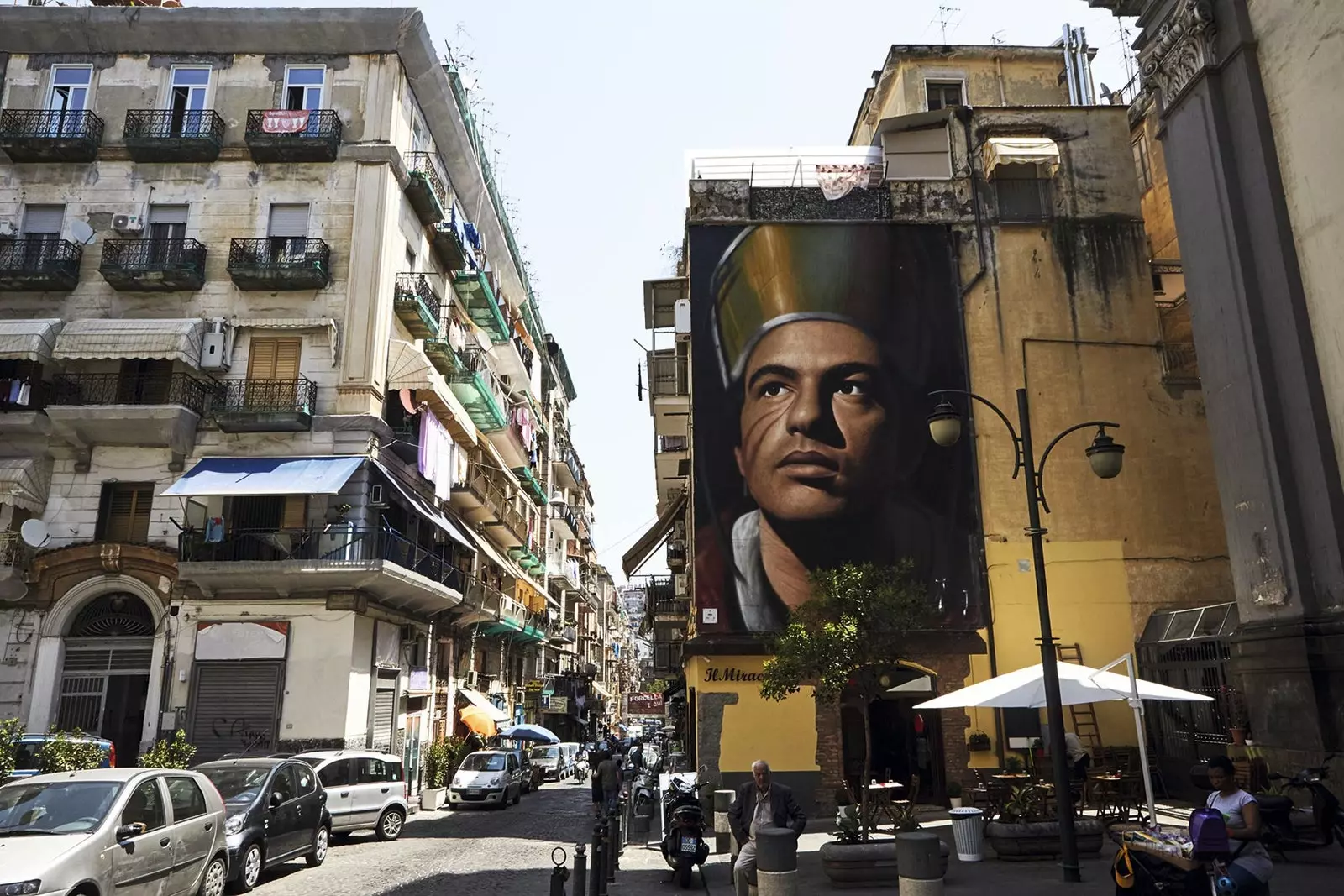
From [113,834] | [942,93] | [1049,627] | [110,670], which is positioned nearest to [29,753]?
[110,670]

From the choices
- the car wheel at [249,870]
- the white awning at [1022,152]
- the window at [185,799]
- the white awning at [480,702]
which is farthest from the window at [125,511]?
the white awning at [1022,152]

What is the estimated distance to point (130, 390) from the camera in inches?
912

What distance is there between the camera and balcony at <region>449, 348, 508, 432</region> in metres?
29.7

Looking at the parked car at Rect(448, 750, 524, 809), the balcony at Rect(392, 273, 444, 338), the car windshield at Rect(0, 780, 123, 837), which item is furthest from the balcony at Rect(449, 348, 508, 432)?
the car windshield at Rect(0, 780, 123, 837)

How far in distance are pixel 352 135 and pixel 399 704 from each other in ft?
52.3

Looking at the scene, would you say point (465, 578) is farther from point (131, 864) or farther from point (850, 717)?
point (131, 864)

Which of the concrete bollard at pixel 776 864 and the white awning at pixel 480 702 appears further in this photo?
the white awning at pixel 480 702

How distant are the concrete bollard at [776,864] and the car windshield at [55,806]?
6288 millimetres

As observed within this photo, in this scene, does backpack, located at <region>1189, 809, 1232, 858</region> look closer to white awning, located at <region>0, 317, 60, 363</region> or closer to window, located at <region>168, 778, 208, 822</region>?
window, located at <region>168, 778, 208, 822</region>

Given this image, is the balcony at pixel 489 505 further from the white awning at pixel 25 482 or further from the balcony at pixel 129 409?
the white awning at pixel 25 482

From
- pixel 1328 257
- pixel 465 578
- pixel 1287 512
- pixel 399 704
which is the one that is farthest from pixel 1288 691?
pixel 465 578

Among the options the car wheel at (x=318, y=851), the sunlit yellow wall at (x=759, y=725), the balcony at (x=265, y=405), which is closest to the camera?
the car wheel at (x=318, y=851)

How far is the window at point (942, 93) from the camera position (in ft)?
85.3

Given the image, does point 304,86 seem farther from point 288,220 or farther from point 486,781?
point 486,781
